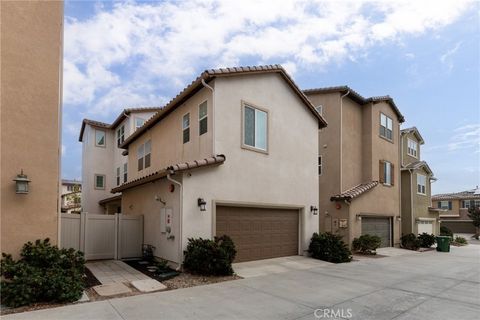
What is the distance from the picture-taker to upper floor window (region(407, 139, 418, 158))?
26.6 meters

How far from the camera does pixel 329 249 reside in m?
14.4

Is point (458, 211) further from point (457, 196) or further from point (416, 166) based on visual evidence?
point (416, 166)

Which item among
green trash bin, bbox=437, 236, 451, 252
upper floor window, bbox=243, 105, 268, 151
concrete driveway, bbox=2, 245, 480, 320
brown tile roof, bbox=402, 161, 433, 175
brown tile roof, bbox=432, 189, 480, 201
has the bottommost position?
green trash bin, bbox=437, 236, 451, 252

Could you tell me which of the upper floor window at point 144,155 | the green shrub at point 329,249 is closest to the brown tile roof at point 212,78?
the upper floor window at point 144,155

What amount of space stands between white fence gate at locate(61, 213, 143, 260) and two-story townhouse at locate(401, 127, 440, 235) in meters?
18.6

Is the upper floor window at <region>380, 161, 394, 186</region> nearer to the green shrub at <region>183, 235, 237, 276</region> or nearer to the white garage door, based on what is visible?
the white garage door

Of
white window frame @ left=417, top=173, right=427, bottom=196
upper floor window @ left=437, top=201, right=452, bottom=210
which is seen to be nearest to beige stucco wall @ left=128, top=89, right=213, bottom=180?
white window frame @ left=417, top=173, right=427, bottom=196

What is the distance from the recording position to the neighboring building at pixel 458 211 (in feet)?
148

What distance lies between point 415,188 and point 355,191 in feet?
28.3

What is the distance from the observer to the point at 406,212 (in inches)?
957

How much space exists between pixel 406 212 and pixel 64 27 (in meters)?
23.3

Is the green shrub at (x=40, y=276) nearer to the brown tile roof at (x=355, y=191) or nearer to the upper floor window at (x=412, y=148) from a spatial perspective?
the brown tile roof at (x=355, y=191)

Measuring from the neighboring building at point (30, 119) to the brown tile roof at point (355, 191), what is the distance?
13764 millimetres

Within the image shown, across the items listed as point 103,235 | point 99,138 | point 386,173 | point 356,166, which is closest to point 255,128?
point 103,235
